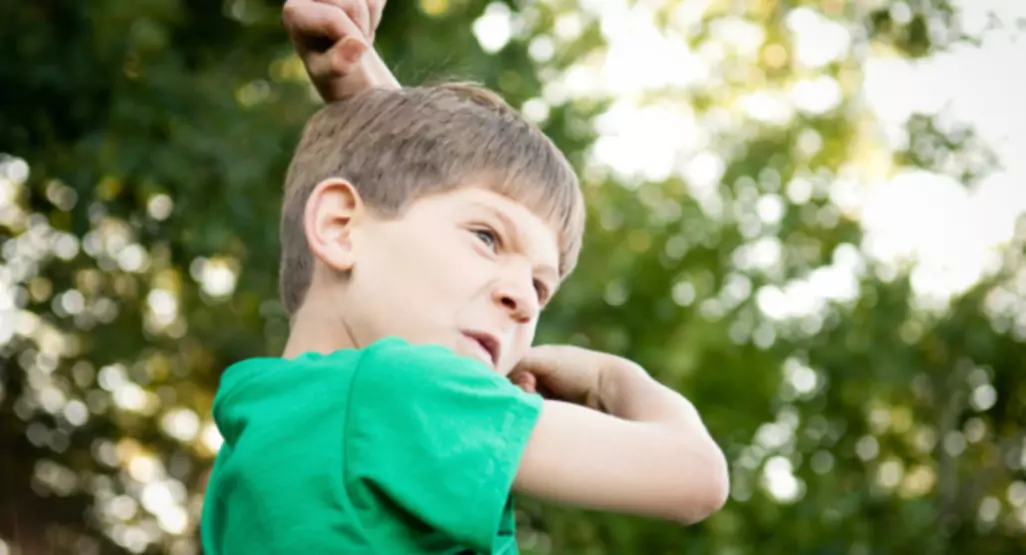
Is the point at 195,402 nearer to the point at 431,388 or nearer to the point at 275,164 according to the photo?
the point at 275,164

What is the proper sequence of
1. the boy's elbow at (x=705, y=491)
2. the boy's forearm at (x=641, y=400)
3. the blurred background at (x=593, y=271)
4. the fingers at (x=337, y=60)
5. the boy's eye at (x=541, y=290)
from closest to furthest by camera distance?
the boy's elbow at (x=705, y=491) < the boy's forearm at (x=641, y=400) < the boy's eye at (x=541, y=290) < the fingers at (x=337, y=60) < the blurred background at (x=593, y=271)

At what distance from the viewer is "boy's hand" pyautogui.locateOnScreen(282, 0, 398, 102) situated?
2.21 m

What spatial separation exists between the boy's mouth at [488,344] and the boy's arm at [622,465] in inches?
6.5

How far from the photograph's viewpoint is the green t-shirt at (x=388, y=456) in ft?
5.41

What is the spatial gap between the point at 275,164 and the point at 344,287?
6.77 metres

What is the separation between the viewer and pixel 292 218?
217 cm

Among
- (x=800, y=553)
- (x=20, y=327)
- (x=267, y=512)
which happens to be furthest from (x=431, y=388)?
(x=800, y=553)

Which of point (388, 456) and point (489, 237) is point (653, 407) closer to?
point (489, 237)

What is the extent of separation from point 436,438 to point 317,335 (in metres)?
0.36

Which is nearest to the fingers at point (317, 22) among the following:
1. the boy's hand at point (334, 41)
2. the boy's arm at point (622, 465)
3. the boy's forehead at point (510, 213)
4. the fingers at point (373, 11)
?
the boy's hand at point (334, 41)

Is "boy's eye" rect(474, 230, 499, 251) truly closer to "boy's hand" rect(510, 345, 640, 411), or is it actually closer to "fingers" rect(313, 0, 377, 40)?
"boy's hand" rect(510, 345, 640, 411)

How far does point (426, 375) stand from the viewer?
5.58ft

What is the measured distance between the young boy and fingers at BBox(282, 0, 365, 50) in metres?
0.02

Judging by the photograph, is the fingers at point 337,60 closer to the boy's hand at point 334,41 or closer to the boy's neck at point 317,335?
the boy's hand at point 334,41
